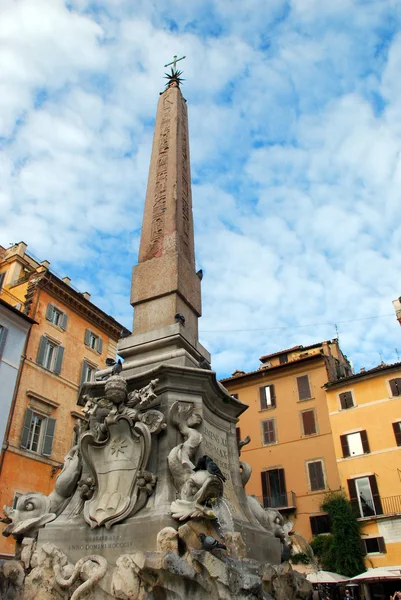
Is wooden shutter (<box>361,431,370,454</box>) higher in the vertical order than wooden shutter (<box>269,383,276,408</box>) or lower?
lower

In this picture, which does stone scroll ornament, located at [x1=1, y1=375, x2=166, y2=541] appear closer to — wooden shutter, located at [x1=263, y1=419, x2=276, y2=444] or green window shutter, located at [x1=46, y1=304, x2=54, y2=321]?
green window shutter, located at [x1=46, y1=304, x2=54, y2=321]

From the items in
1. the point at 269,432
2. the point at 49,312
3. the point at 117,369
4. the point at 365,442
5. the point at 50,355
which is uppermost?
the point at 49,312

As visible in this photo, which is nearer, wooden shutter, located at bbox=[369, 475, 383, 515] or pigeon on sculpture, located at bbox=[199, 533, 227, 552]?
pigeon on sculpture, located at bbox=[199, 533, 227, 552]

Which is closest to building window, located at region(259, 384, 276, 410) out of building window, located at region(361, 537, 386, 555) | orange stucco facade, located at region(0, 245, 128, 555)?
building window, located at region(361, 537, 386, 555)

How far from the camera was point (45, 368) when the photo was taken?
19.5 metres

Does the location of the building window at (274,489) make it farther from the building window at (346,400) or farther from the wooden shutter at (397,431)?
the wooden shutter at (397,431)

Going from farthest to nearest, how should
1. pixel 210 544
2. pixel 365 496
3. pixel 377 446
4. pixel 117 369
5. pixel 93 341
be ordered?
pixel 93 341 → pixel 377 446 → pixel 365 496 → pixel 117 369 → pixel 210 544

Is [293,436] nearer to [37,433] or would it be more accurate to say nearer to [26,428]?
[37,433]

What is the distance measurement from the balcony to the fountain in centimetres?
1715

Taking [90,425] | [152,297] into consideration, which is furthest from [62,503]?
[152,297]

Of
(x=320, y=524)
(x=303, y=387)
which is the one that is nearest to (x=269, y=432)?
(x=303, y=387)

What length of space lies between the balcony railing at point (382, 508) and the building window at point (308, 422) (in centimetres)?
388

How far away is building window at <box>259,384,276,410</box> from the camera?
2539 centimetres

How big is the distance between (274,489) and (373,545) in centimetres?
469
